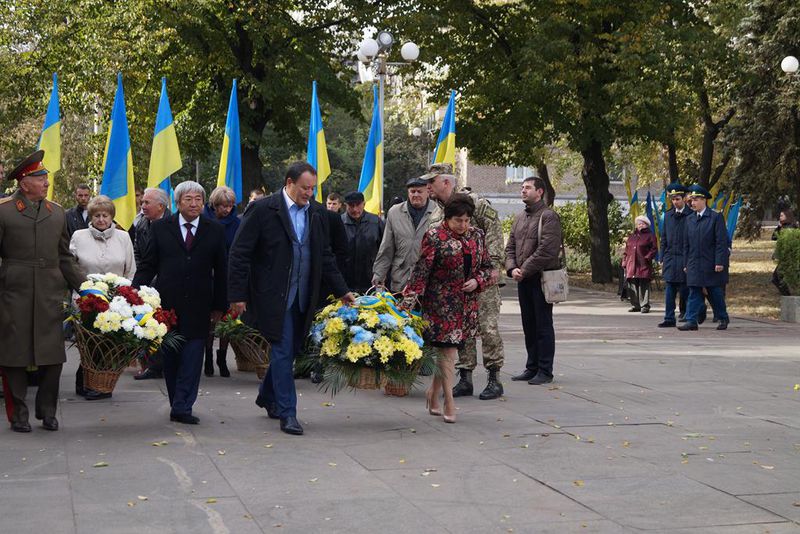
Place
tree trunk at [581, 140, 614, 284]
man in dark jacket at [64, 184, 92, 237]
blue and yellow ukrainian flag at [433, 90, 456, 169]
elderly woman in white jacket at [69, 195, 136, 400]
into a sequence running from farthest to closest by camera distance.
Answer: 1. tree trunk at [581, 140, 614, 284]
2. blue and yellow ukrainian flag at [433, 90, 456, 169]
3. man in dark jacket at [64, 184, 92, 237]
4. elderly woman in white jacket at [69, 195, 136, 400]

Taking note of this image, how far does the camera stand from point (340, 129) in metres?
90.4

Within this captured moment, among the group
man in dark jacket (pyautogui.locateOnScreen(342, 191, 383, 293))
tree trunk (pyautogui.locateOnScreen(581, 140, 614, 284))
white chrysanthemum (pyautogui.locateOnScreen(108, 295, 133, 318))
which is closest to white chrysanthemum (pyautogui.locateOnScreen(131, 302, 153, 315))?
white chrysanthemum (pyautogui.locateOnScreen(108, 295, 133, 318))

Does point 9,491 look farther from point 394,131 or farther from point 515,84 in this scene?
point 394,131

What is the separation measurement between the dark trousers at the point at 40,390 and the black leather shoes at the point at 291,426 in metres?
1.65

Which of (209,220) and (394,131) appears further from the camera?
(394,131)

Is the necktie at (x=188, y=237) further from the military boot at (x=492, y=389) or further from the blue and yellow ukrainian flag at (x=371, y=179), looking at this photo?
the blue and yellow ukrainian flag at (x=371, y=179)

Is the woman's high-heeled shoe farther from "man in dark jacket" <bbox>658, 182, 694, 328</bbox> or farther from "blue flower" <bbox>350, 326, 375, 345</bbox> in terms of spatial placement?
"man in dark jacket" <bbox>658, 182, 694, 328</bbox>

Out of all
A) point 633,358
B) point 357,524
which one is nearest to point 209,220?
point 357,524

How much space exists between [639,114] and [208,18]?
10.6 meters

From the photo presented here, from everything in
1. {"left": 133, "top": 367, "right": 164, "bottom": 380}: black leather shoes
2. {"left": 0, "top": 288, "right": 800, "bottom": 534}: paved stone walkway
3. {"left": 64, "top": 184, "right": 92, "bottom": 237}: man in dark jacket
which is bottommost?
{"left": 0, "top": 288, "right": 800, "bottom": 534}: paved stone walkway

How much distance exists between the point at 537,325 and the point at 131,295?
4.01 m

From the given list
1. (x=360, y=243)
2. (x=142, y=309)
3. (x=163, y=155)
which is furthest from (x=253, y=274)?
(x=163, y=155)

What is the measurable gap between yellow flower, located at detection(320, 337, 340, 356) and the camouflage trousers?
175cm

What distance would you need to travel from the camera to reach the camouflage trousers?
10016 mm
